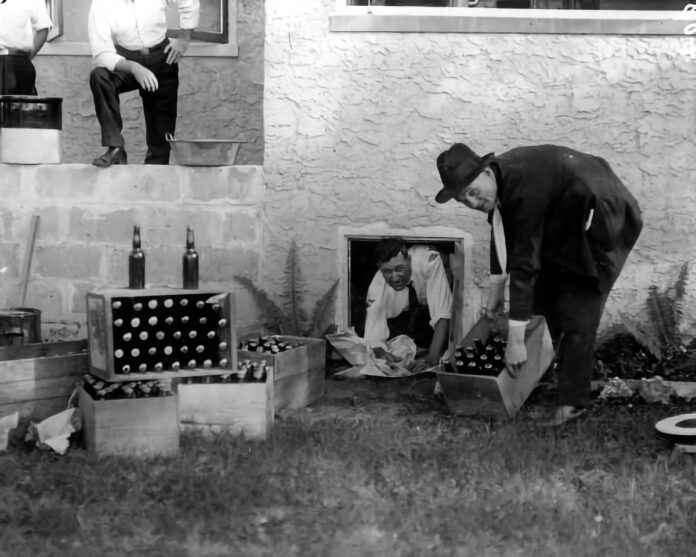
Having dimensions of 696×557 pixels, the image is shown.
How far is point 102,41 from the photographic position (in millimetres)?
7453

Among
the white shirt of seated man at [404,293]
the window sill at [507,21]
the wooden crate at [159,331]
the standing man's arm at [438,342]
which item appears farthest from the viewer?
the white shirt of seated man at [404,293]

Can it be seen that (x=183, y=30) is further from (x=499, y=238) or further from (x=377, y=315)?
(x=499, y=238)

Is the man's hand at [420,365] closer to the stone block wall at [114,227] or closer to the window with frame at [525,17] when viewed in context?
the stone block wall at [114,227]

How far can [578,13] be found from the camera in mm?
6812

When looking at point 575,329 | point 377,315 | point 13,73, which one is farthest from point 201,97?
point 575,329

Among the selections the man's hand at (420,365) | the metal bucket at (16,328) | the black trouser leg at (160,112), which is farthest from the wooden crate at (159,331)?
the black trouser leg at (160,112)

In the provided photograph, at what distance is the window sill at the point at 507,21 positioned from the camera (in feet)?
22.2

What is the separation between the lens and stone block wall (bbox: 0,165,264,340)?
6.96m

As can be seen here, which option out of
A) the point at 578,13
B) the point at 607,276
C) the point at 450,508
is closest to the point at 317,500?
the point at 450,508

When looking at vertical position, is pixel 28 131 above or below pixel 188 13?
below

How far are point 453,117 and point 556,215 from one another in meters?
1.79

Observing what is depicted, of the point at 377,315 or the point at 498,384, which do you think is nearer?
the point at 498,384

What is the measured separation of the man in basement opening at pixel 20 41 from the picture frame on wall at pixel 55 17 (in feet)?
2.95

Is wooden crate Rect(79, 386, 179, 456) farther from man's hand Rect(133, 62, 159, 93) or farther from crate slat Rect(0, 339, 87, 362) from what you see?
man's hand Rect(133, 62, 159, 93)
